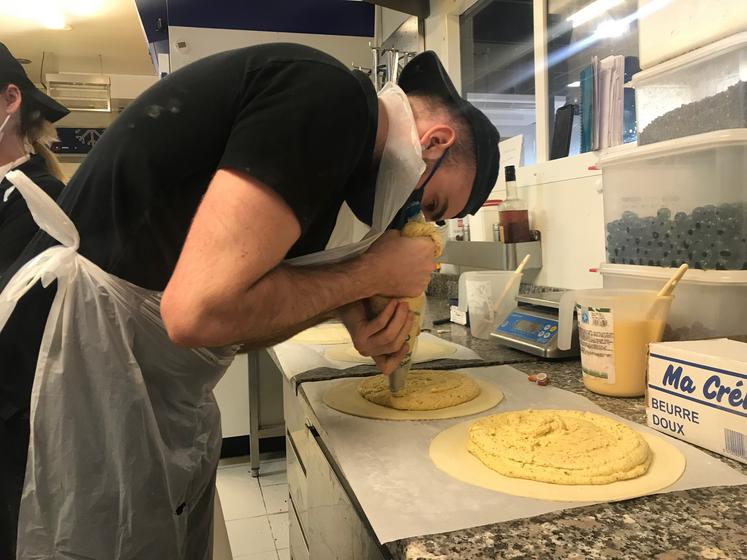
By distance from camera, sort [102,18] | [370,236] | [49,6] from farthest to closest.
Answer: [102,18], [49,6], [370,236]

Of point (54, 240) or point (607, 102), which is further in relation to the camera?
point (607, 102)

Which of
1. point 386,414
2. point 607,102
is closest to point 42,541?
point 386,414

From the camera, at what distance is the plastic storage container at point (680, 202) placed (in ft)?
3.35

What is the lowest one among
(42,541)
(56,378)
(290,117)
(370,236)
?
(42,541)

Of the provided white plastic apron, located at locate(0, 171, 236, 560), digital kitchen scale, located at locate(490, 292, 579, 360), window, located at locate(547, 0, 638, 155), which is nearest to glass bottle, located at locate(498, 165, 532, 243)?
window, located at locate(547, 0, 638, 155)

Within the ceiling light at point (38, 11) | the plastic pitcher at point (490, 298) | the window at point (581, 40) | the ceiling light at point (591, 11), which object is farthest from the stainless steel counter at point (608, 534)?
the ceiling light at point (38, 11)

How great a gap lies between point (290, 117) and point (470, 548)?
0.56m

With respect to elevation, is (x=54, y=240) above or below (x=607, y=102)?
below

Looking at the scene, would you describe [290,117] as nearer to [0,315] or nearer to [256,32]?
[0,315]

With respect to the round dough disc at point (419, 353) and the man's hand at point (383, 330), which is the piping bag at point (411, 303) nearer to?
the man's hand at point (383, 330)

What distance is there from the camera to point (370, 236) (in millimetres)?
1038

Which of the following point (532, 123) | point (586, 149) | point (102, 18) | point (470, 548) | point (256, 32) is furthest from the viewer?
point (102, 18)

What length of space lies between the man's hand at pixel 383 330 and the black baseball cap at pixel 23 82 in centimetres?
126

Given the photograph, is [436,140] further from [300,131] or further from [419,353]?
[419,353]
